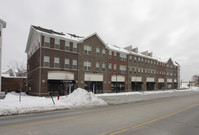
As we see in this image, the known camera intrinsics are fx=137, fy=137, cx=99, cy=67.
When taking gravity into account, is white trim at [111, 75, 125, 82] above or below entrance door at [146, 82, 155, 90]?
above

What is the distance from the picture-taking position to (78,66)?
29.0m

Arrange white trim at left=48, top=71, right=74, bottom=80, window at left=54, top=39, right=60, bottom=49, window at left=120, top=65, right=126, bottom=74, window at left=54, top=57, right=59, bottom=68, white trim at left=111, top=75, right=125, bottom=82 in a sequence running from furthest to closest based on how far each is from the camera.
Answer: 1. window at left=120, top=65, right=126, bottom=74
2. white trim at left=111, top=75, right=125, bottom=82
3. window at left=54, top=39, right=60, bottom=49
4. window at left=54, top=57, right=59, bottom=68
5. white trim at left=48, top=71, right=74, bottom=80

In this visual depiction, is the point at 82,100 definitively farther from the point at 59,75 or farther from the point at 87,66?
the point at 87,66

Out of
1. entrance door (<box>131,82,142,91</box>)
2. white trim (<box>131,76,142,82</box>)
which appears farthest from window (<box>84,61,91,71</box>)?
entrance door (<box>131,82,142,91</box>)

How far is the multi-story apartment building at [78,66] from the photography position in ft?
83.0

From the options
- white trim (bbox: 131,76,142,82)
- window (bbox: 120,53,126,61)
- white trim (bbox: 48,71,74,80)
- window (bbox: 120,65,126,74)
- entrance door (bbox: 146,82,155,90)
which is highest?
Answer: window (bbox: 120,53,126,61)

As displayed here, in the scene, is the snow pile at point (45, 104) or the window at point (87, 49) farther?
the window at point (87, 49)

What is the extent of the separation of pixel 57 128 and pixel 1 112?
243 inches

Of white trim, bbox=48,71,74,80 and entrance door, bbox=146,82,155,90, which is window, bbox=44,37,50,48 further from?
entrance door, bbox=146,82,155,90

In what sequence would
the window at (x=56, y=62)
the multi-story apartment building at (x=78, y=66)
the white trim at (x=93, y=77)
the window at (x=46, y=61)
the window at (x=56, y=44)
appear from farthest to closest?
the white trim at (x=93, y=77)
the window at (x=56, y=44)
the window at (x=56, y=62)
the multi-story apartment building at (x=78, y=66)
the window at (x=46, y=61)

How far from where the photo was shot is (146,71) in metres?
47.4

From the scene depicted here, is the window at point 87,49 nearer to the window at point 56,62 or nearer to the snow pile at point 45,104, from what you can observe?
the window at point 56,62

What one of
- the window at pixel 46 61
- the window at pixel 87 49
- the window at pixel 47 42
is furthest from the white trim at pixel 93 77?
the window at pixel 47 42

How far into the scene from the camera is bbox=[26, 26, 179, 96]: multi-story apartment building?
25.3 metres
